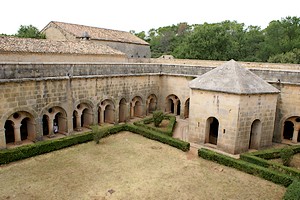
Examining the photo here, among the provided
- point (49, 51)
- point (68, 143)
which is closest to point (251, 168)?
point (68, 143)

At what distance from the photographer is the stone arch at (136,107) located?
22.6 meters

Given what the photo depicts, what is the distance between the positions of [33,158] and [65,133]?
3.83 m

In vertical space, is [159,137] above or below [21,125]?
below

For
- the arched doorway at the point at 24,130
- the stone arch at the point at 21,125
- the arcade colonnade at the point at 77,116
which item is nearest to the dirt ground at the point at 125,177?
the stone arch at the point at 21,125

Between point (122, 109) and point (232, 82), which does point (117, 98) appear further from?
point (232, 82)

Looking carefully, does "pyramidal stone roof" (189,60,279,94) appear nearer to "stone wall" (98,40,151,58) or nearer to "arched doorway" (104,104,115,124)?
"arched doorway" (104,104,115,124)

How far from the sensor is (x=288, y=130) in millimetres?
19250

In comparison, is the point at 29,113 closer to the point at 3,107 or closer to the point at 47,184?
the point at 3,107

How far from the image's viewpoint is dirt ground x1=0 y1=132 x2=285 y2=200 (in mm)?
10586

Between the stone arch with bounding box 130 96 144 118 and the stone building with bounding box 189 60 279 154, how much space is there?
6.92 metres

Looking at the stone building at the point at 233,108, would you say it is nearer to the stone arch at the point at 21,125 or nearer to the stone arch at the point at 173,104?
the stone arch at the point at 173,104

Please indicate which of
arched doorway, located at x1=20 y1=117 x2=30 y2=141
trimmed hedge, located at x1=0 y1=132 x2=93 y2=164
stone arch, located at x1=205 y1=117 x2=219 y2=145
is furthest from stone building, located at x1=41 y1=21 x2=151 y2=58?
stone arch, located at x1=205 y1=117 x2=219 y2=145

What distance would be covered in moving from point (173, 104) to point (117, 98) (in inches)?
283

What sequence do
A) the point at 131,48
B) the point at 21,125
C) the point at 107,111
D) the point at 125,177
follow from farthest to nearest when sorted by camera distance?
1. the point at 131,48
2. the point at 107,111
3. the point at 21,125
4. the point at 125,177
